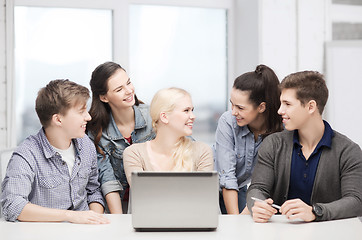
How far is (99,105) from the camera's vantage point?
261cm

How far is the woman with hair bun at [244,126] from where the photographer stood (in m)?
2.46

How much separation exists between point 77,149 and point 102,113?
413 mm

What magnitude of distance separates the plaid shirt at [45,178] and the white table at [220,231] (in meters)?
0.15

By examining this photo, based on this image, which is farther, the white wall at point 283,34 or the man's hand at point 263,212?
the white wall at point 283,34

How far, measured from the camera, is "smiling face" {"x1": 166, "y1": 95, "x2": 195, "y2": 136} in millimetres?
2252

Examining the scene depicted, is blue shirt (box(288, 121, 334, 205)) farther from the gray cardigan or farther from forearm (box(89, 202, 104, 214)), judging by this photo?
forearm (box(89, 202, 104, 214))

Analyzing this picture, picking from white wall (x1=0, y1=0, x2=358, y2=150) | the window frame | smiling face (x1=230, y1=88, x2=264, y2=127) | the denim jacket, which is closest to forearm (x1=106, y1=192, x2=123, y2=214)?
the denim jacket

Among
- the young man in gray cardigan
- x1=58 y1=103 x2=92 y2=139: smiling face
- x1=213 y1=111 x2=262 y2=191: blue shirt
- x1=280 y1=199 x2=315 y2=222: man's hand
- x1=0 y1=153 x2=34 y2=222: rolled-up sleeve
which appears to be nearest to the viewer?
x1=280 y1=199 x2=315 y2=222: man's hand

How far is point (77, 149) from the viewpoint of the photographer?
2.21 m

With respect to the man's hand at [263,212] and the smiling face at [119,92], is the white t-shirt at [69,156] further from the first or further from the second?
the man's hand at [263,212]

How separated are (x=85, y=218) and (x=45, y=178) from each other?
385 mm

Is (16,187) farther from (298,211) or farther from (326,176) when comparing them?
(326,176)

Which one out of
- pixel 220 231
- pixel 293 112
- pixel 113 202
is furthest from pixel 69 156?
pixel 293 112

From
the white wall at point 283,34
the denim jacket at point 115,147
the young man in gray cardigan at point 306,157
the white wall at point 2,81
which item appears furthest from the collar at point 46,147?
the white wall at point 283,34
